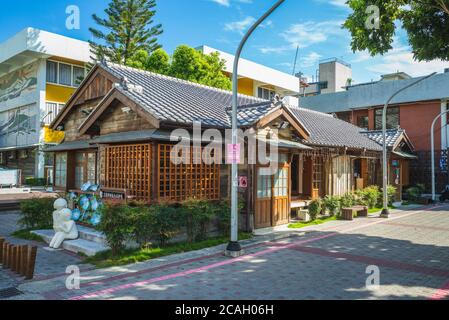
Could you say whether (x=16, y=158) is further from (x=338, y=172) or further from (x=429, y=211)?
(x=429, y=211)

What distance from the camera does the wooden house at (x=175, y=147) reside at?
10.0 metres

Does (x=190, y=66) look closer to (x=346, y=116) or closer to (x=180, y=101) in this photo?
(x=180, y=101)

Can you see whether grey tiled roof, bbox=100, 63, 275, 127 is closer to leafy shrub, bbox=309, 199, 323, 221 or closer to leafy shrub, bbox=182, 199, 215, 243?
leafy shrub, bbox=182, 199, 215, 243

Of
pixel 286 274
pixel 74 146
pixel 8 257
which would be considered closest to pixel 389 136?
pixel 286 274

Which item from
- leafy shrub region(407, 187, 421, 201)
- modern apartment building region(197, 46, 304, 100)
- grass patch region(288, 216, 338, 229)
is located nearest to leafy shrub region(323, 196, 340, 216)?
grass patch region(288, 216, 338, 229)

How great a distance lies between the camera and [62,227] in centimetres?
969

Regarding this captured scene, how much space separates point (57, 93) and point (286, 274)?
27729 mm

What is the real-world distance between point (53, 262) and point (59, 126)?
11.9 metres

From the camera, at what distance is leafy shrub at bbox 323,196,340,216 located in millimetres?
15039

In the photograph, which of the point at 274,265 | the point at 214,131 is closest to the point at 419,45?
the point at 214,131

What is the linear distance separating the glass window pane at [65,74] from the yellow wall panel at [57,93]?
52 cm

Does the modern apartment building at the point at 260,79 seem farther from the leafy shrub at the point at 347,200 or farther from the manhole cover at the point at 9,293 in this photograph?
the manhole cover at the point at 9,293

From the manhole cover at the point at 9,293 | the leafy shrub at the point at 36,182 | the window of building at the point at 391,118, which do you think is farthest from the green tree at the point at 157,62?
the manhole cover at the point at 9,293
